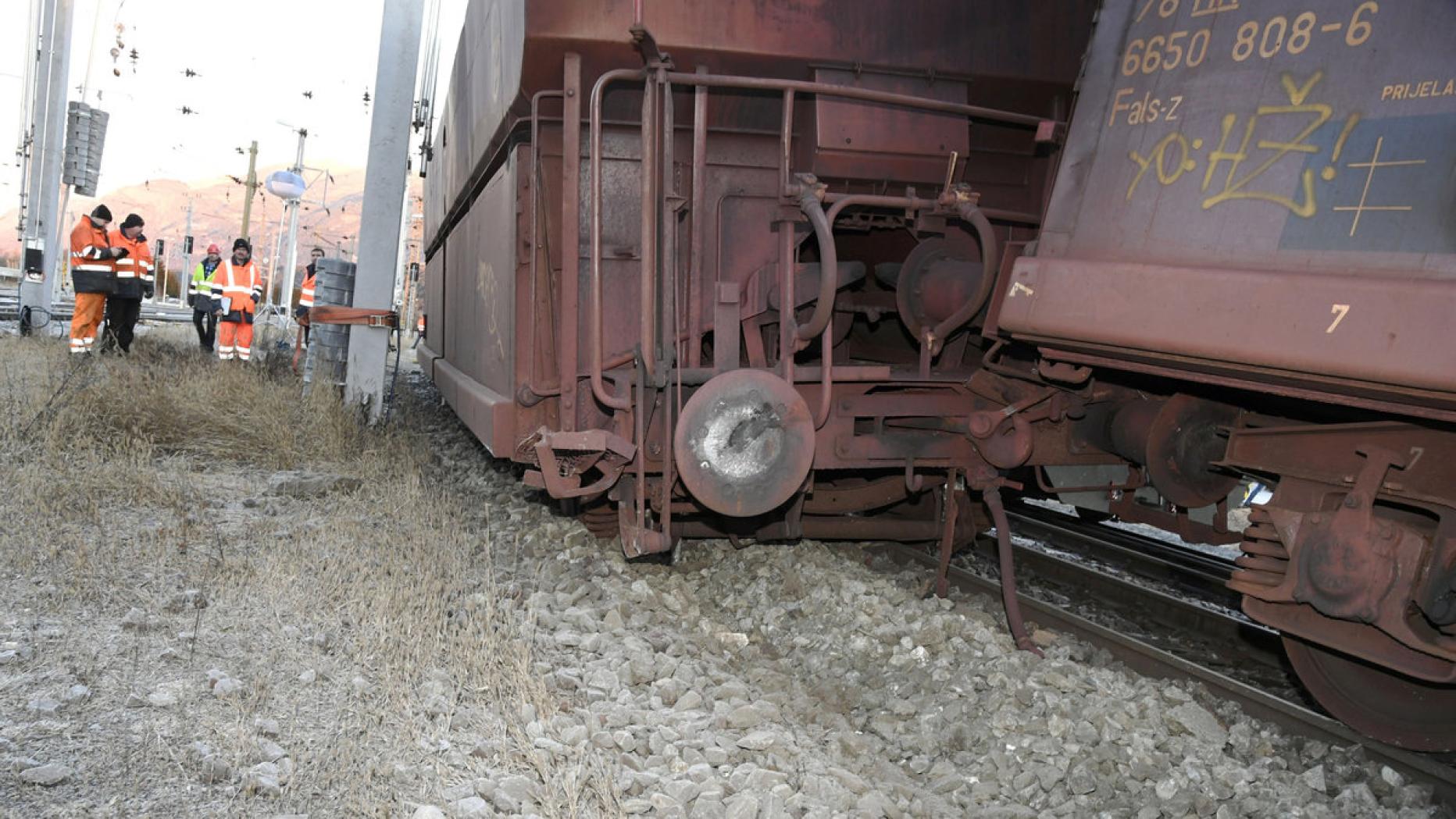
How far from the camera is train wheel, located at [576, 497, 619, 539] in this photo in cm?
590

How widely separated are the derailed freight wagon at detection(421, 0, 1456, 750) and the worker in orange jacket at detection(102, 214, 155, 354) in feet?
27.4

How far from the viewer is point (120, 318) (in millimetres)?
12625

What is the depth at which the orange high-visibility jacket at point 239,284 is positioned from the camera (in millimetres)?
13391

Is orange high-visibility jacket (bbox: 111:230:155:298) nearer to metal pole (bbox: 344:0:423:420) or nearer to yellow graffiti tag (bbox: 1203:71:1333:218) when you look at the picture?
metal pole (bbox: 344:0:423:420)

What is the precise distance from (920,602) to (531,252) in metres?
2.58

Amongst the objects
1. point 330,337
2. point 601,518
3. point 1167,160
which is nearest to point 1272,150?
point 1167,160

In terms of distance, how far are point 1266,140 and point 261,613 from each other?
4.22 metres

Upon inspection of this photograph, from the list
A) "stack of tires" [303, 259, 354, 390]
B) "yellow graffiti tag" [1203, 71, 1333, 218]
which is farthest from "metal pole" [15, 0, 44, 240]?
"yellow graffiti tag" [1203, 71, 1333, 218]

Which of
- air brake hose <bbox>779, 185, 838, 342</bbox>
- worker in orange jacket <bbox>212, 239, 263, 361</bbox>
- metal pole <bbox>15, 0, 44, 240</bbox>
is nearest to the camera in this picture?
air brake hose <bbox>779, 185, 838, 342</bbox>

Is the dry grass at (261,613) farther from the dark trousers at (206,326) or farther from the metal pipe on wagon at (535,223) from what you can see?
the dark trousers at (206,326)

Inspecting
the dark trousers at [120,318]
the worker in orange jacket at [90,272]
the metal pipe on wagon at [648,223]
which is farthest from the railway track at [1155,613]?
the dark trousers at [120,318]

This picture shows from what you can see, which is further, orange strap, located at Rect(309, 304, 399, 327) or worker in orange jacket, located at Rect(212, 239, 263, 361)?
worker in orange jacket, located at Rect(212, 239, 263, 361)

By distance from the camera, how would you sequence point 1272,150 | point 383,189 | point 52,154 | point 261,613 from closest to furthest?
point 1272,150 → point 261,613 → point 383,189 → point 52,154

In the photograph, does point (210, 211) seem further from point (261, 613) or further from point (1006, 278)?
point (1006, 278)
